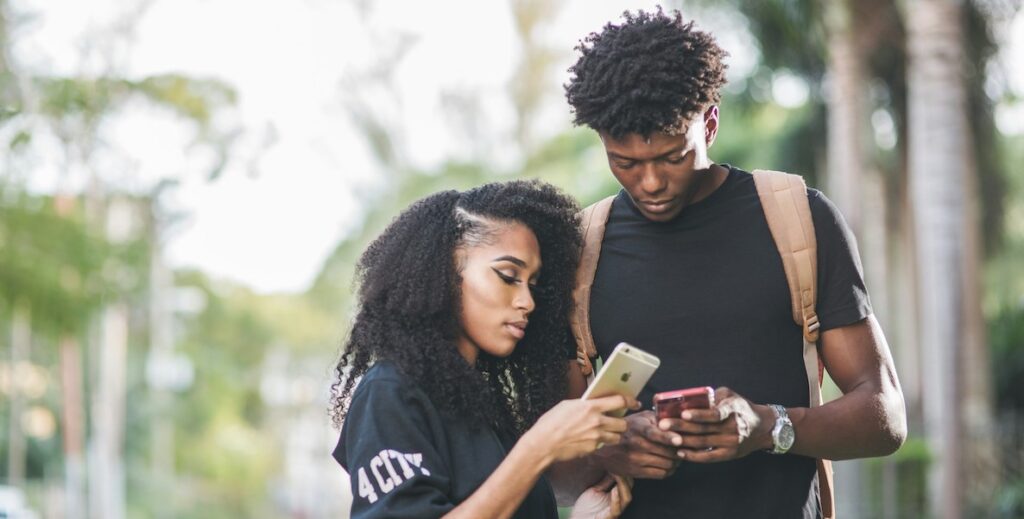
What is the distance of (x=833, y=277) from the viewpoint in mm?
3486

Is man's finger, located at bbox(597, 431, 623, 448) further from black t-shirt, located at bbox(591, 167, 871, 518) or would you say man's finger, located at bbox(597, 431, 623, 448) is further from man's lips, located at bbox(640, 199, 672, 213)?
man's lips, located at bbox(640, 199, 672, 213)

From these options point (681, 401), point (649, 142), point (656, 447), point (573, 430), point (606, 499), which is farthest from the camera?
point (606, 499)

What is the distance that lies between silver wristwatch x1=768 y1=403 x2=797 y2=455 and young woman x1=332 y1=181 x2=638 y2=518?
36 cm

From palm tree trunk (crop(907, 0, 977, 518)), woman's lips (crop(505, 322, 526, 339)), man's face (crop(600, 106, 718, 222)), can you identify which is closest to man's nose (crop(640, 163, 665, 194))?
man's face (crop(600, 106, 718, 222))

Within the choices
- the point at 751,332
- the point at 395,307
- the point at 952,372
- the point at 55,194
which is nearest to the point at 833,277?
the point at 751,332

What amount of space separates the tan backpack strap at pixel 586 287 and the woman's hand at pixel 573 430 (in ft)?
2.00

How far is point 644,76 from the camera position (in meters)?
3.48

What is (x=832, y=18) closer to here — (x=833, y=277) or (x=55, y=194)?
(x=55, y=194)

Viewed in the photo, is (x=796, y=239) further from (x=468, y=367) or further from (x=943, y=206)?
(x=943, y=206)

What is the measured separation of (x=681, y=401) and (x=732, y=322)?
450 mm

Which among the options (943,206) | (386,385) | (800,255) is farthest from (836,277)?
(943,206)

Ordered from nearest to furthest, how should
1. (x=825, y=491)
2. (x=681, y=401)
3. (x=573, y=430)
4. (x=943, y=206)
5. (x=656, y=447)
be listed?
(x=573, y=430) < (x=681, y=401) < (x=656, y=447) < (x=825, y=491) < (x=943, y=206)

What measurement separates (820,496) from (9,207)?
12534mm

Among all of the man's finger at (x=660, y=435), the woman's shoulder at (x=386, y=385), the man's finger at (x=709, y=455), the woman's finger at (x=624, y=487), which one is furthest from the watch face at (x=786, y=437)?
the woman's shoulder at (x=386, y=385)
